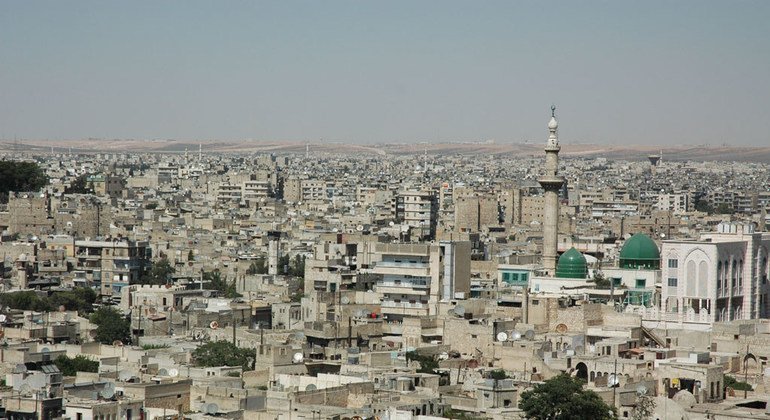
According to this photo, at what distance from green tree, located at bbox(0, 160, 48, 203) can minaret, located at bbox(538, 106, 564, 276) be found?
39.7 metres

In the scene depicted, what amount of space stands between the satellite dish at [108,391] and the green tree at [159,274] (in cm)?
2558

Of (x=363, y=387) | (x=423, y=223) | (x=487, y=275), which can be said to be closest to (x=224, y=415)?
(x=363, y=387)

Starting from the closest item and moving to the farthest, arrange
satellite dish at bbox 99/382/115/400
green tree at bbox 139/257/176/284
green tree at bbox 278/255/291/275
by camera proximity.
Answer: satellite dish at bbox 99/382/115/400, green tree at bbox 139/257/176/284, green tree at bbox 278/255/291/275

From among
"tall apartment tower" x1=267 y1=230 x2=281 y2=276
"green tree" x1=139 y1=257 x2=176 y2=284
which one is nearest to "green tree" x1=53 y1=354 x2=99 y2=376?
"green tree" x1=139 y1=257 x2=176 y2=284

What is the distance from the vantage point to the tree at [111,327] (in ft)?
136

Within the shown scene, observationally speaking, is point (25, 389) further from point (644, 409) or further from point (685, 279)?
point (685, 279)

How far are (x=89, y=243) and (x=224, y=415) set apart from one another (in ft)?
100

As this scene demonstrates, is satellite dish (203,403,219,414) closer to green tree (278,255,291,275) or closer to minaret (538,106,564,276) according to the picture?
minaret (538,106,564,276)

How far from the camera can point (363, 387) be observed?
3069 centimetres

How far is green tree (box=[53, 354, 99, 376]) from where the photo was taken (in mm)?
34094

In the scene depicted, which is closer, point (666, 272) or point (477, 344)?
point (477, 344)

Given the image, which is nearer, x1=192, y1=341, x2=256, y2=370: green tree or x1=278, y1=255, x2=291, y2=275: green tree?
x1=192, y1=341, x2=256, y2=370: green tree

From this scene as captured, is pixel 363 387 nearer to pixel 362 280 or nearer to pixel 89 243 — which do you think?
pixel 362 280

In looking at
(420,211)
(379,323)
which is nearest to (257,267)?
(420,211)
